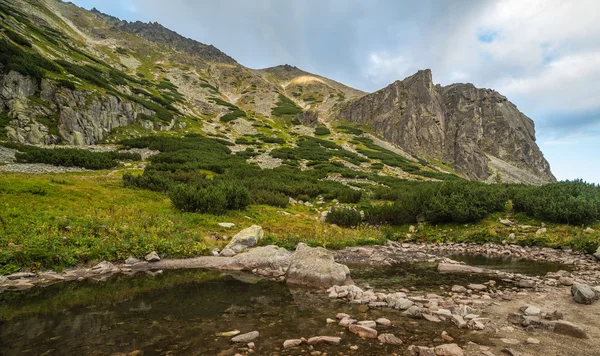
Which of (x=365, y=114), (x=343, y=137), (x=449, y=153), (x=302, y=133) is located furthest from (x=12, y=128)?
(x=449, y=153)

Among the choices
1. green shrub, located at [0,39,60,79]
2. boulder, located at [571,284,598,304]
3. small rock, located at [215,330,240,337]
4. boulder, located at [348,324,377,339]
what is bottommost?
small rock, located at [215,330,240,337]

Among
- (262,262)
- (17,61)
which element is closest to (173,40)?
(17,61)

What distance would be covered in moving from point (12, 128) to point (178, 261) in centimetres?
3177

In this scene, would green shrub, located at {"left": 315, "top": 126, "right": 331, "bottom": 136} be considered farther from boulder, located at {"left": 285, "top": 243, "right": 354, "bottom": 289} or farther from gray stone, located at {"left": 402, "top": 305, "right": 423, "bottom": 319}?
gray stone, located at {"left": 402, "top": 305, "right": 423, "bottom": 319}

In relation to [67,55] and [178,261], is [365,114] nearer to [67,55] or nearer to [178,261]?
[67,55]

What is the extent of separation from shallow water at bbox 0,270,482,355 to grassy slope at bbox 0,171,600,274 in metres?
2.23

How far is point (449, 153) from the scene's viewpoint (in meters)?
94.2

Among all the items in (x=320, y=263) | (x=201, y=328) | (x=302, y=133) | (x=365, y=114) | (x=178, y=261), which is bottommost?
(x=178, y=261)

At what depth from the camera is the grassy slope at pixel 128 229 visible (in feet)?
33.6

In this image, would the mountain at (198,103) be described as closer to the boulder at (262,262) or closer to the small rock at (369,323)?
the boulder at (262,262)

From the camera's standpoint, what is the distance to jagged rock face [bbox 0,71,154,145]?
3188 cm

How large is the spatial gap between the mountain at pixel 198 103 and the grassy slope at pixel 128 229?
72.9ft

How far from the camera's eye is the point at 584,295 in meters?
7.27

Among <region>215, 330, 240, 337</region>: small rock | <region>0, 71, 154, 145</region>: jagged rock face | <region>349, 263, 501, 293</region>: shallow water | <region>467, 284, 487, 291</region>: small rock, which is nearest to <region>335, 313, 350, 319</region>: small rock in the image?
<region>215, 330, 240, 337</region>: small rock
